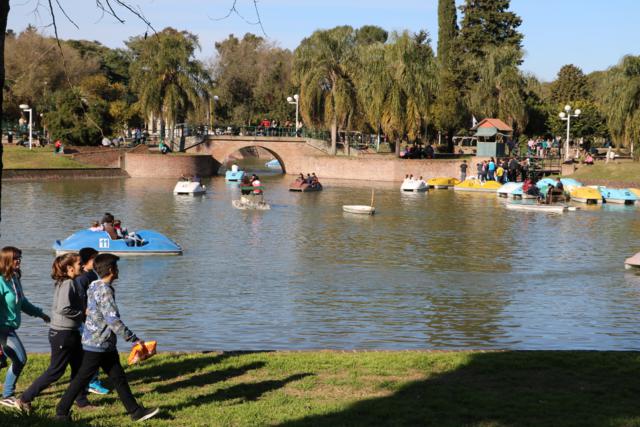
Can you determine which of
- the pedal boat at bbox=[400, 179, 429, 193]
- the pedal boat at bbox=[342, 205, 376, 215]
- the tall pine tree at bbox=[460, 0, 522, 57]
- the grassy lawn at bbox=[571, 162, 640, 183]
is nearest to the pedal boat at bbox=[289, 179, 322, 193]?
the pedal boat at bbox=[400, 179, 429, 193]

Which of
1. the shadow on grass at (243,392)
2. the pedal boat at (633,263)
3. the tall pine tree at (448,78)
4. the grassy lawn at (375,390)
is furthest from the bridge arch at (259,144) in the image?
the shadow on grass at (243,392)

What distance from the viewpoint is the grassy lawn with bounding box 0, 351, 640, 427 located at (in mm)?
8992

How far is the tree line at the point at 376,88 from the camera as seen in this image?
63.8 metres

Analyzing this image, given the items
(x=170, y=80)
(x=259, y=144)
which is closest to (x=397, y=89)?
(x=259, y=144)

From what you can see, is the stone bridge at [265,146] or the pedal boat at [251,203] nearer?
the pedal boat at [251,203]

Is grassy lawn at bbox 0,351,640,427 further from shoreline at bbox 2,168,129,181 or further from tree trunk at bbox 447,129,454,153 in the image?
tree trunk at bbox 447,129,454,153

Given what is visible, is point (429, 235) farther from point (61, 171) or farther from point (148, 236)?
point (61, 171)

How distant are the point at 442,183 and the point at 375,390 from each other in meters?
51.0

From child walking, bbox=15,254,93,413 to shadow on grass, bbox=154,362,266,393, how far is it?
1.34m

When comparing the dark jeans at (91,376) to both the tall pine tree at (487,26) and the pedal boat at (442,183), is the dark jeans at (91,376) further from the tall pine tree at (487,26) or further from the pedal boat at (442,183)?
the tall pine tree at (487,26)

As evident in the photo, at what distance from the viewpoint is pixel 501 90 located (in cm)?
7269

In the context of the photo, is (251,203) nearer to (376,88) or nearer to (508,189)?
(508,189)

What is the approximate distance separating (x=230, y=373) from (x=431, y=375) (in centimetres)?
239

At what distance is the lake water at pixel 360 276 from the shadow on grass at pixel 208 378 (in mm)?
3992
